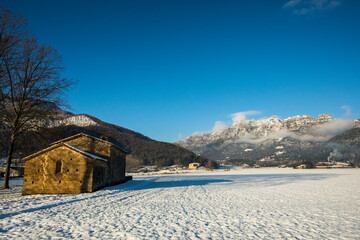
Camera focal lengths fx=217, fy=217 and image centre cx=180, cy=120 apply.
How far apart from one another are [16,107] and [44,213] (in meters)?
15.3

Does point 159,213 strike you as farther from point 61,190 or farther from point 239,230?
point 61,190

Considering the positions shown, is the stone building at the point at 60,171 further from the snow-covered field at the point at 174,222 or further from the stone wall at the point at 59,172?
the snow-covered field at the point at 174,222

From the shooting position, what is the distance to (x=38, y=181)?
21.4 m

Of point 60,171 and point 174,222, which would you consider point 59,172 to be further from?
point 174,222

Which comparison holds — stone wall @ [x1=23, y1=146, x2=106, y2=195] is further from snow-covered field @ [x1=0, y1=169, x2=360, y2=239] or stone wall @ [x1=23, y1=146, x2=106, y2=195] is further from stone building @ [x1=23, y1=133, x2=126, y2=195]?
snow-covered field @ [x1=0, y1=169, x2=360, y2=239]

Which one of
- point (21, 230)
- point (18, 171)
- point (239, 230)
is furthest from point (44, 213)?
point (18, 171)

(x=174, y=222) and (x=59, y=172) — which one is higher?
(x=59, y=172)

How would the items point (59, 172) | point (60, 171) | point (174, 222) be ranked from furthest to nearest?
1. point (60, 171)
2. point (59, 172)
3. point (174, 222)

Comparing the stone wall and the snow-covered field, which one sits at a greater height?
the stone wall

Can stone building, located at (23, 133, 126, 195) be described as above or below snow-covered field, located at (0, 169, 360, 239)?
above

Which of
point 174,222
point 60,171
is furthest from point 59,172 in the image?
point 174,222

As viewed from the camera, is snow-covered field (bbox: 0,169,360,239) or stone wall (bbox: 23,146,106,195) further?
stone wall (bbox: 23,146,106,195)

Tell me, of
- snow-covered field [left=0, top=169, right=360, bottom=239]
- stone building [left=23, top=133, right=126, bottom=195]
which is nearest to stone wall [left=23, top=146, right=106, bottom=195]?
stone building [left=23, top=133, right=126, bottom=195]

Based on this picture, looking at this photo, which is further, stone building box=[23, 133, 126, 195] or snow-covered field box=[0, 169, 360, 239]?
stone building box=[23, 133, 126, 195]
